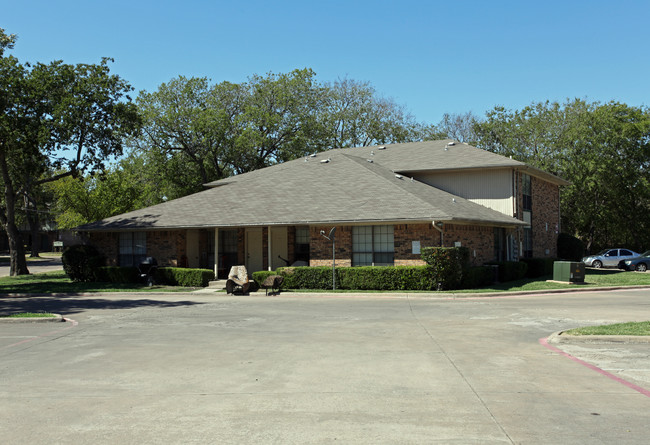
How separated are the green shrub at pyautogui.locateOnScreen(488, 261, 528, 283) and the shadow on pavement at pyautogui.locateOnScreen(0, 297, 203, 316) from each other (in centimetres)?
1431

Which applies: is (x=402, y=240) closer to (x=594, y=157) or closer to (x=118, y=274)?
(x=118, y=274)

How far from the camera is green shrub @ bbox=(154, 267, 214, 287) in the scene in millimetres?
26016

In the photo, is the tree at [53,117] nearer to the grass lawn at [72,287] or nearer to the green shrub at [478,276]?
the grass lawn at [72,287]

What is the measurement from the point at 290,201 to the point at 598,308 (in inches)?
594

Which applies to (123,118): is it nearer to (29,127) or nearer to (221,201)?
(29,127)

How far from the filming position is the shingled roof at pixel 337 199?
24594 millimetres

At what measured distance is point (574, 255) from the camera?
37375 mm

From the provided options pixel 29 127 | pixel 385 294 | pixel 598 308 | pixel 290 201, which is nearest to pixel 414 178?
pixel 290 201

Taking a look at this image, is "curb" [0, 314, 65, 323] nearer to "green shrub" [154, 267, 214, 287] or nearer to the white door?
"green shrub" [154, 267, 214, 287]

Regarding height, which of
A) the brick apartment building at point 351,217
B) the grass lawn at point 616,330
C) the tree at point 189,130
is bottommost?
the grass lawn at point 616,330

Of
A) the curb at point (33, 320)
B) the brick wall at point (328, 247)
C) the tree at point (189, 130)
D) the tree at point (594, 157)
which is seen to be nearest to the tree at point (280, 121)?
the tree at point (189, 130)

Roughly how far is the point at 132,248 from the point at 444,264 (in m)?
16.4

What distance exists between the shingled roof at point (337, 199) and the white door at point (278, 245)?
4.27ft

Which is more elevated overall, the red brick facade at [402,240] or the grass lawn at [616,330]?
the red brick facade at [402,240]
